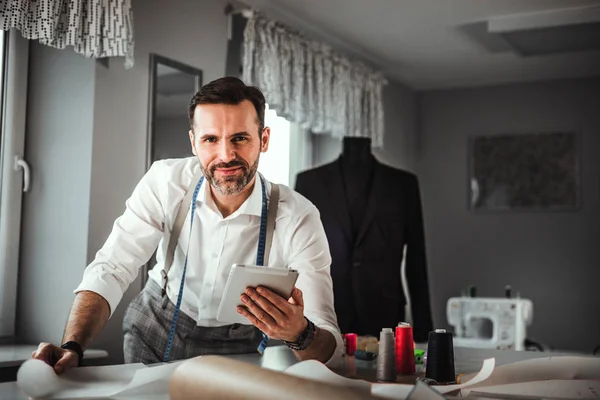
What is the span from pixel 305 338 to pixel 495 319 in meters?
3.23

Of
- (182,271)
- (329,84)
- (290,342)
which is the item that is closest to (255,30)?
(329,84)

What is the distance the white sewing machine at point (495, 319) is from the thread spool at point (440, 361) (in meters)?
2.99

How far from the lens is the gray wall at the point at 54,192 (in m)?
2.98

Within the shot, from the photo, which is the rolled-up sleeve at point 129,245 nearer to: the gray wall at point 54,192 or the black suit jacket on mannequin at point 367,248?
the gray wall at point 54,192

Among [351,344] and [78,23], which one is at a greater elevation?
[78,23]

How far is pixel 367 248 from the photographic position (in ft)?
11.1

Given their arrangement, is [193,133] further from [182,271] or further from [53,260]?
[53,260]

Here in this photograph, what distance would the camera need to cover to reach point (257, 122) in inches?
84.0

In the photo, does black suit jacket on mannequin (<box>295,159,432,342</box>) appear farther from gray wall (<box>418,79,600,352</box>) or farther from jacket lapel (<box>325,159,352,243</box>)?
gray wall (<box>418,79,600,352</box>)

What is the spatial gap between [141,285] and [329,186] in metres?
0.99

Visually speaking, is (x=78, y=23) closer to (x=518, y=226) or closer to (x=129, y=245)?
(x=129, y=245)

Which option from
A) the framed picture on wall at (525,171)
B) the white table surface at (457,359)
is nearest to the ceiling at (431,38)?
the framed picture on wall at (525,171)

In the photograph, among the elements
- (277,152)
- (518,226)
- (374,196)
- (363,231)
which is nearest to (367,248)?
(363,231)

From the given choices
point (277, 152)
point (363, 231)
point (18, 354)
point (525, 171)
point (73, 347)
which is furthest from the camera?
point (525, 171)
